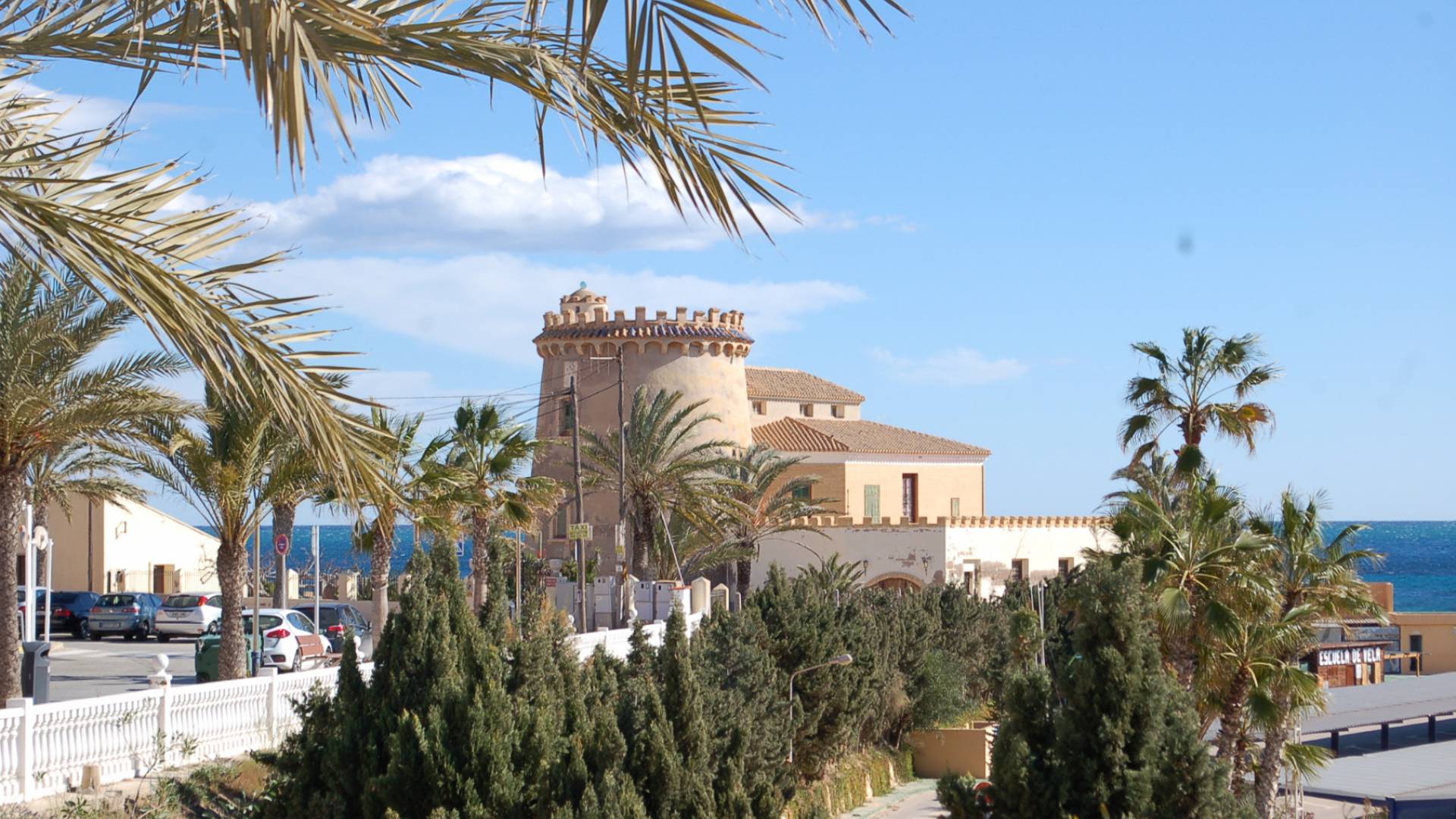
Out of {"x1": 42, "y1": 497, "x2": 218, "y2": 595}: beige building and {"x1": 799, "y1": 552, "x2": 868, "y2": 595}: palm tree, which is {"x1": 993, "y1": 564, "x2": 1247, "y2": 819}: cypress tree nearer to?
{"x1": 799, "y1": 552, "x2": 868, "y2": 595}: palm tree

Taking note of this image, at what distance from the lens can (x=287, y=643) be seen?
23.6 meters

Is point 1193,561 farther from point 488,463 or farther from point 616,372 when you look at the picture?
point 616,372

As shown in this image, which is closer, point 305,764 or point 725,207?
point 725,207

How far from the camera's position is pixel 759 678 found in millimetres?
20172

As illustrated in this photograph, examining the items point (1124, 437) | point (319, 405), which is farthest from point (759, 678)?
point (319, 405)

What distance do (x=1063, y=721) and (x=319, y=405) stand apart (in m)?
9.80

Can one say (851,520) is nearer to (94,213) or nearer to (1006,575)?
(1006,575)

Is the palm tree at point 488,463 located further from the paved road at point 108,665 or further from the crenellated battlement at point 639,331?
the crenellated battlement at point 639,331

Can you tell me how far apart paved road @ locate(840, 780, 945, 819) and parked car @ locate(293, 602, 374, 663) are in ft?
29.9

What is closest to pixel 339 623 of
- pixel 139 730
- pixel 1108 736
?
pixel 139 730

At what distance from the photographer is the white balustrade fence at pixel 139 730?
11438 millimetres

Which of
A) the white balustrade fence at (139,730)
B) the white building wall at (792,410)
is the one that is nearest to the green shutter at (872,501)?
the white building wall at (792,410)

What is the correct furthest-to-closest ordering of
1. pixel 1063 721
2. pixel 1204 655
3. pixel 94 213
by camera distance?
pixel 1204 655 → pixel 1063 721 → pixel 94 213

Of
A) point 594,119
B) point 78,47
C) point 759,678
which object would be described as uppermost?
point 78,47
